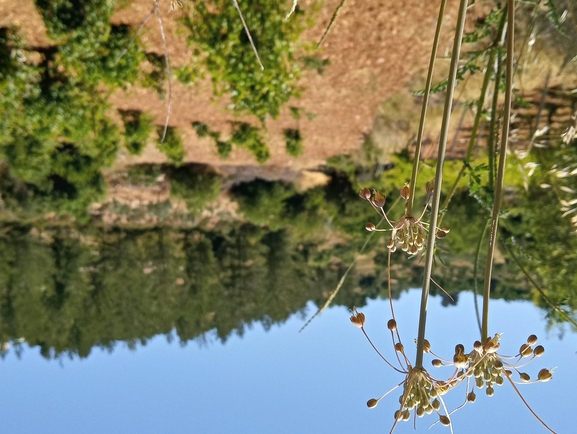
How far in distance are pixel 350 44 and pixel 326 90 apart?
1.98 feet

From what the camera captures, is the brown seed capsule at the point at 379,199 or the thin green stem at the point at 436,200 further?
the brown seed capsule at the point at 379,199

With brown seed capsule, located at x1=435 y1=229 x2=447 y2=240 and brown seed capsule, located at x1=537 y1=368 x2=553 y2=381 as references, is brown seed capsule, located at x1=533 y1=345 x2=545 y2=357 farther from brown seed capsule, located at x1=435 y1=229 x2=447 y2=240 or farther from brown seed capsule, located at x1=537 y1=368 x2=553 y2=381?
brown seed capsule, located at x1=435 y1=229 x2=447 y2=240

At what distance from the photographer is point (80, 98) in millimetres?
4293

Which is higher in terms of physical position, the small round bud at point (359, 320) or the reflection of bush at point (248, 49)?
the reflection of bush at point (248, 49)

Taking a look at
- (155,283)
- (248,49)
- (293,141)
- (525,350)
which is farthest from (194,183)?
(525,350)

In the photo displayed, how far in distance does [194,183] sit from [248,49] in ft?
7.23

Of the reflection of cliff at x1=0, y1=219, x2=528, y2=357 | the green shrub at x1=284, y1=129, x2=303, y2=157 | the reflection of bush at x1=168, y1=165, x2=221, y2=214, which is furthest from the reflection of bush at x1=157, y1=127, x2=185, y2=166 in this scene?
the reflection of cliff at x1=0, y1=219, x2=528, y2=357

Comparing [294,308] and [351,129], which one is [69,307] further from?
[351,129]

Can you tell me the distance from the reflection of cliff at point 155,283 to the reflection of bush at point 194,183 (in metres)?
0.70

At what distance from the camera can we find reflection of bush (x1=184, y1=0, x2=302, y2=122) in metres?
3.74

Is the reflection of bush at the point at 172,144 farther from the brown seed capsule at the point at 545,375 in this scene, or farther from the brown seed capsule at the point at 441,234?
the brown seed capsule at the point at 545,375

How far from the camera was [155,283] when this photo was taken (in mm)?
6148

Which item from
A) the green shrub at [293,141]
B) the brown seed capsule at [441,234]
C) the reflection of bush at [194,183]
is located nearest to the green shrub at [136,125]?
the reflection of bush at [194,183]

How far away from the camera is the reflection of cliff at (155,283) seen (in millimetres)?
5695
